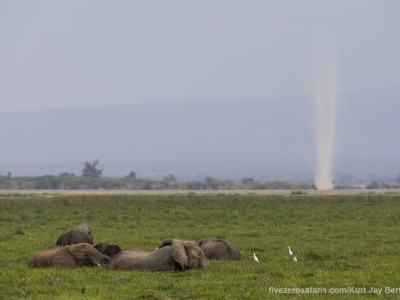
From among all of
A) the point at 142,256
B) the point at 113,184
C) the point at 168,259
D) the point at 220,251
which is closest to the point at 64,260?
the point at 142,256

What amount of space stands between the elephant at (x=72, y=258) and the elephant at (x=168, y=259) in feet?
1.80

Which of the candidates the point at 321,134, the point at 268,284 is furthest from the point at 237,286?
the point at 321,134

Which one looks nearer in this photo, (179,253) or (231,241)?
(179,253)

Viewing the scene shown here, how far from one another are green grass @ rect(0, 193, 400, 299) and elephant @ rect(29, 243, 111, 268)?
1.38 ft

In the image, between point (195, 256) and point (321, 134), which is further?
point (321, 134)

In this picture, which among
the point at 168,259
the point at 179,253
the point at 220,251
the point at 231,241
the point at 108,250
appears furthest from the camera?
the point at 231,241

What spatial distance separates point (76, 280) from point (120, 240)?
10549 millimetres

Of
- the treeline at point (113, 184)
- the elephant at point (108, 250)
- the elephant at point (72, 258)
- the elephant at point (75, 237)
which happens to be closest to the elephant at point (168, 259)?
the elephant at point (72, 258)

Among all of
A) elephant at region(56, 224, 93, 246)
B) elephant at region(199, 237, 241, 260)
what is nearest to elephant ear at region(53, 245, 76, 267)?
elephant at region(199, 237, 241, 260)

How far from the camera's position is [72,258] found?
2164 cm

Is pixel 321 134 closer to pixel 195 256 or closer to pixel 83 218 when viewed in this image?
pixel 83 218

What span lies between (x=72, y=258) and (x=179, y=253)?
2.72 m

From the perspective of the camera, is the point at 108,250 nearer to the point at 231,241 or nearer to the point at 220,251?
the point at 220,251

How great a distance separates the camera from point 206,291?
57.5 feet
